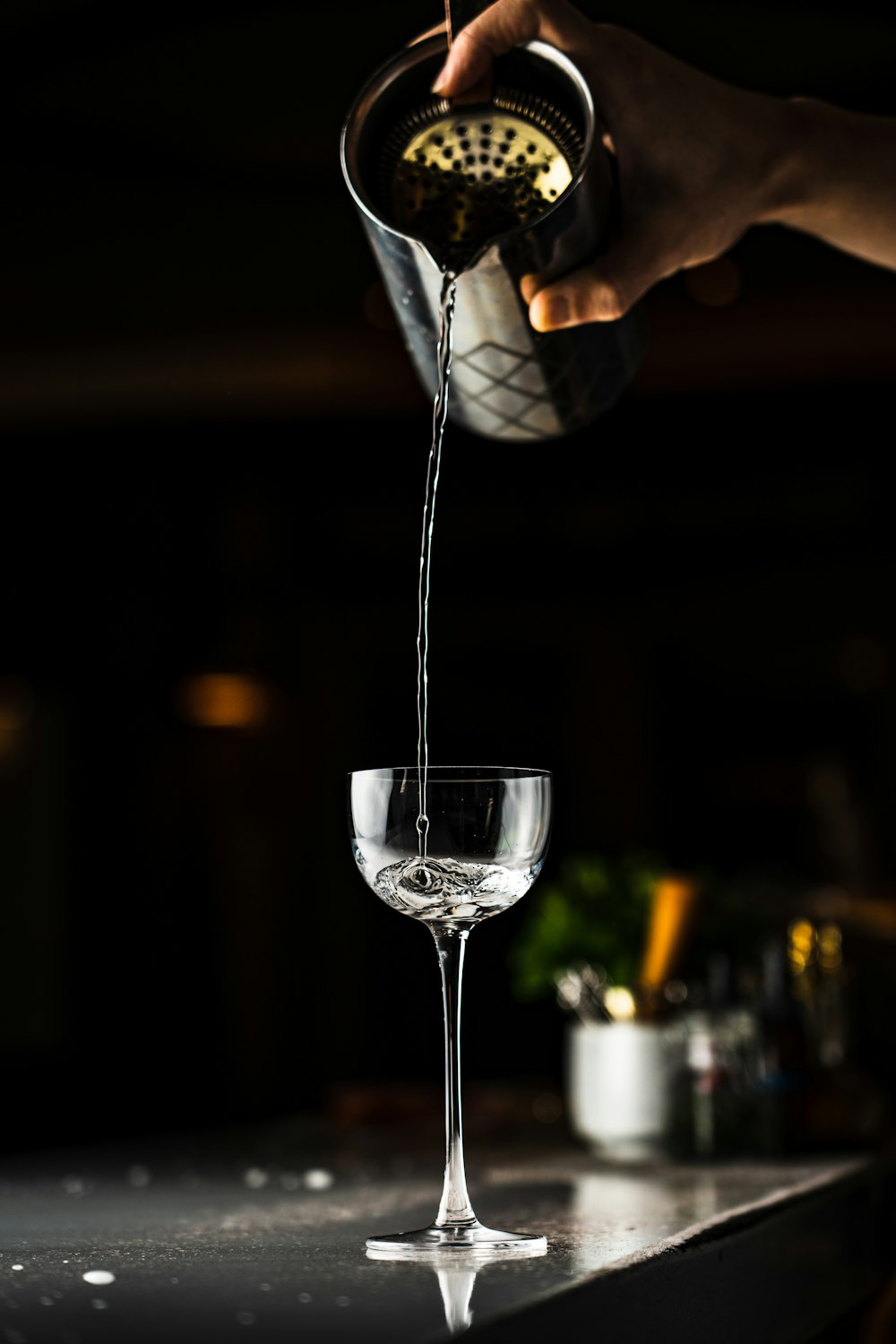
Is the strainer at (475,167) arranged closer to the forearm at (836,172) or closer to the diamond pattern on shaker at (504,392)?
the diamond pattern on shaker at (504,392)

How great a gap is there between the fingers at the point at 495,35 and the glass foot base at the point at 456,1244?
708mm

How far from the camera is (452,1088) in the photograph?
2.68 feet

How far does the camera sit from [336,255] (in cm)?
364

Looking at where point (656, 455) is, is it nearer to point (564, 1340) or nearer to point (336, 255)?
point (336, 255)

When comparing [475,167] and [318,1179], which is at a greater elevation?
[475,167]

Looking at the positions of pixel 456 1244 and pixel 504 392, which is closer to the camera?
pixel 456 1244

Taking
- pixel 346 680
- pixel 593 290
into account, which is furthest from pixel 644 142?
pixel 346 680

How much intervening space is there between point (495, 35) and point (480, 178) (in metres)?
0.09

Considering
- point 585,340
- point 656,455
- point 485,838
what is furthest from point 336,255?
point 485,838

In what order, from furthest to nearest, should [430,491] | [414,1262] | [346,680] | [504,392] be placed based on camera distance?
1. [346,680]
2. [504,392]
3. [430,491]
4. [414,1262]

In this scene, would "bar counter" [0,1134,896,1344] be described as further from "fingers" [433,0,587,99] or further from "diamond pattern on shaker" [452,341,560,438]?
"fingers" [433,0,587,99]

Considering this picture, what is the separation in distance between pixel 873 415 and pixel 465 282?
3.62 meters

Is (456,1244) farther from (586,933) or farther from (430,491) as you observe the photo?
(586,933)

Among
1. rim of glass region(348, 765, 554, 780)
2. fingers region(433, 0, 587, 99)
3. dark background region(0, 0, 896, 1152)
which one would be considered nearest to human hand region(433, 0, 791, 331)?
fingers region(433, 0, 587, 99)
